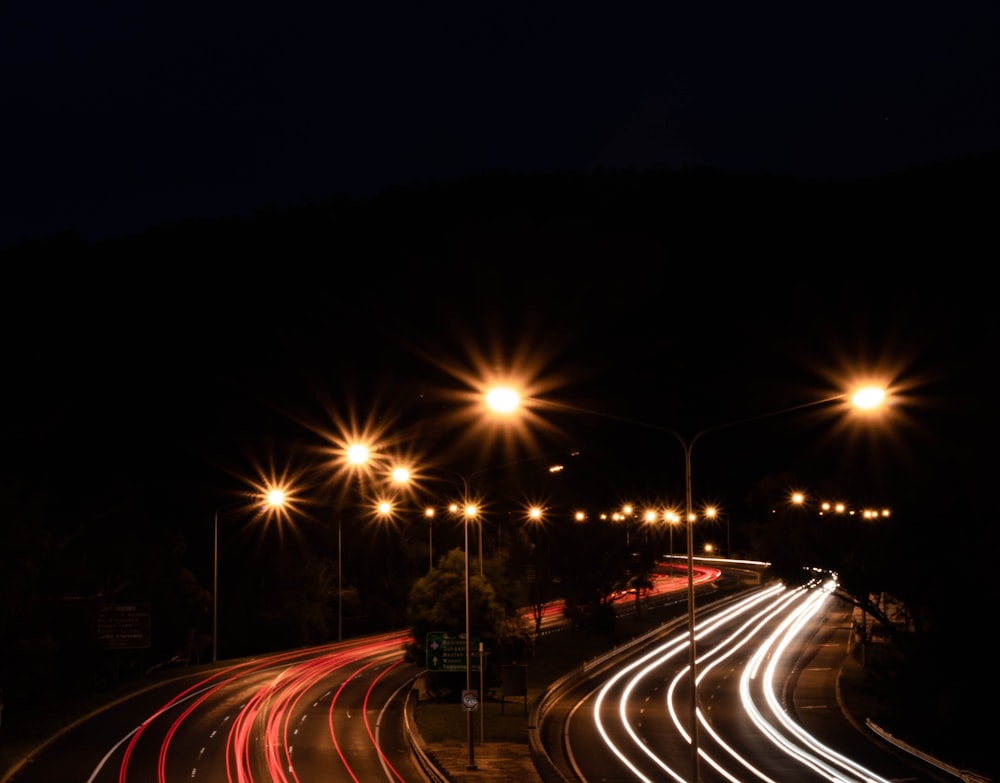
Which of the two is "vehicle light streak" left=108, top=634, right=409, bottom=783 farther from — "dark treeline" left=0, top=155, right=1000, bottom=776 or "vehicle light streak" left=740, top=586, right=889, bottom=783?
"vehicle light streak" left=740, top=586, right=889, bottom=783

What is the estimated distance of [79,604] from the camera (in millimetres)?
55375

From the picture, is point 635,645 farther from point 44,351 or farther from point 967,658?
point 44,351

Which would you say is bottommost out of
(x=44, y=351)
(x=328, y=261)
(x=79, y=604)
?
(x=79, y=604)

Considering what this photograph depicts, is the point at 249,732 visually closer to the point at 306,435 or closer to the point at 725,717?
the point at 725,717

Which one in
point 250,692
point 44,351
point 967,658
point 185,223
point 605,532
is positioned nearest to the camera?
point 250,692

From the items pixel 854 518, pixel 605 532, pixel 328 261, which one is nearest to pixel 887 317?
pixel 328 261

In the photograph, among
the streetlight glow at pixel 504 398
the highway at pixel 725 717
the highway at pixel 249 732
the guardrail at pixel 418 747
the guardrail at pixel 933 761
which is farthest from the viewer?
the highway at pixel 725 717

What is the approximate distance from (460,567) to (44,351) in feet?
322

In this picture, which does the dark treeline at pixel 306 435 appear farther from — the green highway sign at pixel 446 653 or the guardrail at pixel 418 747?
the green highway sign at pixel 446 653

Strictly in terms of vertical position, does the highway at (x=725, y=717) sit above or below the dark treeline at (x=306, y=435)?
below

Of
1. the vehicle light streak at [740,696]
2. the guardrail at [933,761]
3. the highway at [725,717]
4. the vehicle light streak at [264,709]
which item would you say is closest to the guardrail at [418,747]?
the vehicle light streak at [264,709]

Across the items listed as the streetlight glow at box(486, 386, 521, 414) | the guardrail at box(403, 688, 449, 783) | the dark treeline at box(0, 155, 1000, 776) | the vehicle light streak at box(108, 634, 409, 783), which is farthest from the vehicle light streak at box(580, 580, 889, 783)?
the streetlight glow at box(486, 386, 521, 414)

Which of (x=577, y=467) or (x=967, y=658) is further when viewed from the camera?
(x=577, y=467)

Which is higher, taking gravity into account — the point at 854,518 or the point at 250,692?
the point at 854,518
